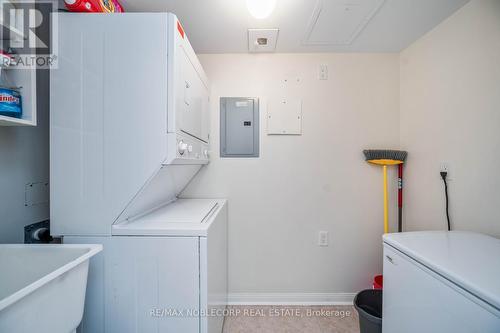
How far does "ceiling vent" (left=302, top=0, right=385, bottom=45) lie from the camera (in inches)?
58.9

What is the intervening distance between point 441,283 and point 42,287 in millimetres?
1628

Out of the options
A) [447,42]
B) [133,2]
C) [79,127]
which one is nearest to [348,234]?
[447,42]

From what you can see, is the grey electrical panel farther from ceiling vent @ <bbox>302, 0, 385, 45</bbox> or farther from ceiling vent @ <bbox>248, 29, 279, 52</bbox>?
ceiling vent @ <bbox>302, 0, 385, 45</bbox>

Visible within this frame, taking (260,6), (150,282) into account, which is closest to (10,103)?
(150,282)

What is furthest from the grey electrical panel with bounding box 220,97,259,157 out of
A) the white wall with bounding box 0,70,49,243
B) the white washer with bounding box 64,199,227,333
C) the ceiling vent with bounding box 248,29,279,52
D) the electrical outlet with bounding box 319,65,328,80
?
the white wall with bounding box 0,70,49,243

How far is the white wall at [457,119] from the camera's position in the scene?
53.3 inches

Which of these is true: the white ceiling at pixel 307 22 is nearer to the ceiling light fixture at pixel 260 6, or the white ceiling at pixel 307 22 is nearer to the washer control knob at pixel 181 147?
the ceiling light fixture at pixel 260 6

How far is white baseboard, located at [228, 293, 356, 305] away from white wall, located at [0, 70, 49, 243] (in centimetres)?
182

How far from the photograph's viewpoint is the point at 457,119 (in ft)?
5.15

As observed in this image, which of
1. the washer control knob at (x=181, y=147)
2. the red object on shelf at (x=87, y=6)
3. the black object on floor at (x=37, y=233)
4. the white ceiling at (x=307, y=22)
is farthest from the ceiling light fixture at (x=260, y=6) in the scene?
the black object on floor at (x=37, y=233)

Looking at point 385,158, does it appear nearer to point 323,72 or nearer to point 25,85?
point 323,72

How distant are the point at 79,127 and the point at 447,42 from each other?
2753 millimetres

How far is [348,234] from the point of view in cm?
219

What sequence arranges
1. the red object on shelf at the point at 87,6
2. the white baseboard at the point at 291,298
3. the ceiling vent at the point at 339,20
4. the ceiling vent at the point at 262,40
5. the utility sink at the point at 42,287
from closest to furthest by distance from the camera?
1. the utility sink at the point at 42,287
2. the red object on shelf at the point at 87,6
3. the ceiling vent at the point at 339,20
4. the ceiling vent at the point at 262,40
5. the white baseboard at the point at 291,298
